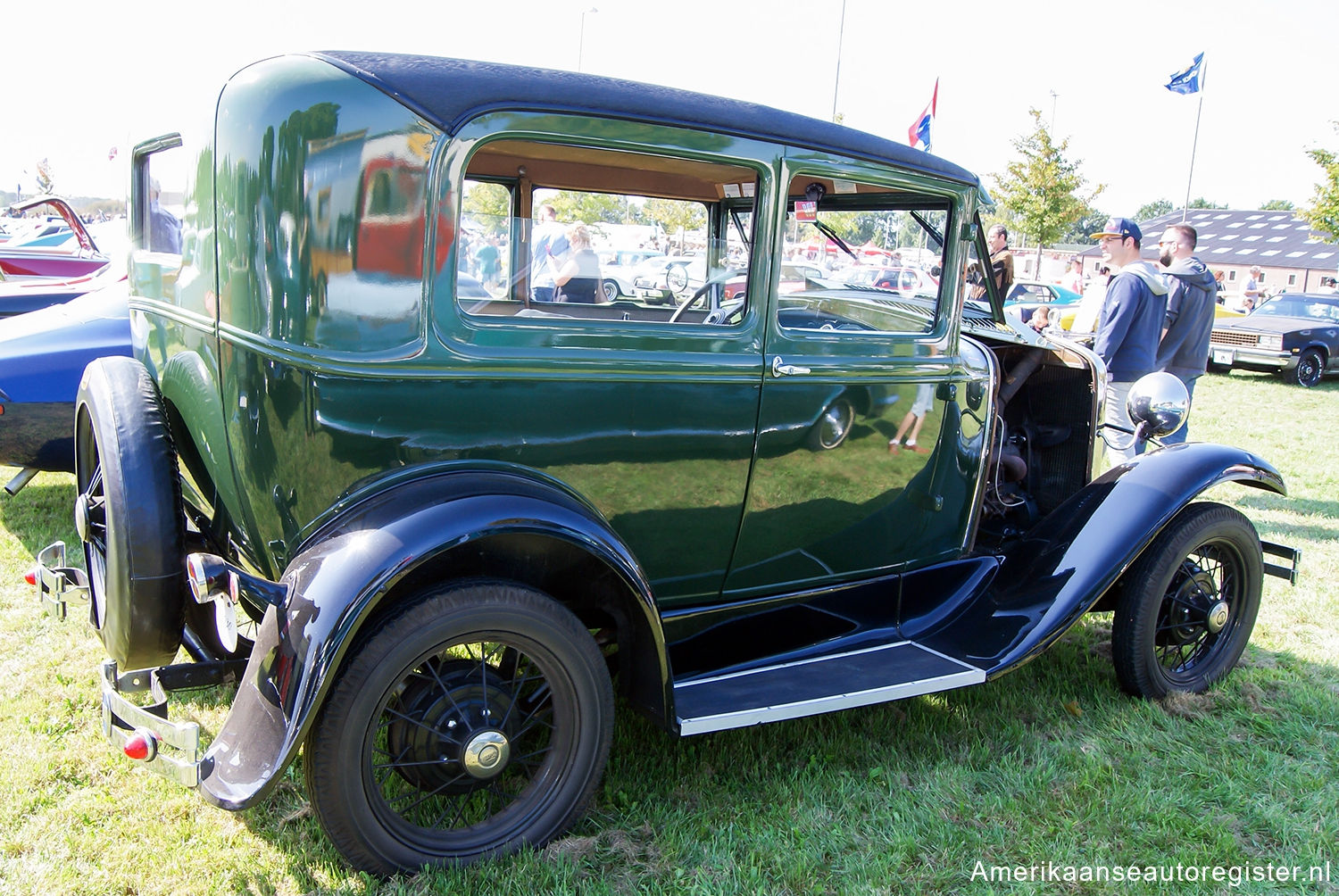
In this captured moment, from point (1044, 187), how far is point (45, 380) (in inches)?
933

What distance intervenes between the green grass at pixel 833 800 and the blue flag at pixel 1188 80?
17.9 meters

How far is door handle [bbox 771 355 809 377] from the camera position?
258cm

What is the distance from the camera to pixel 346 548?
198cm

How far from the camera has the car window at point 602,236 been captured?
7.61 ft

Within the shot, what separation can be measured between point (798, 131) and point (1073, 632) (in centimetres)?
262

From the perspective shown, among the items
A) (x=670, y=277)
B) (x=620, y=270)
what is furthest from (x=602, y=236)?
(x=670, y=277)

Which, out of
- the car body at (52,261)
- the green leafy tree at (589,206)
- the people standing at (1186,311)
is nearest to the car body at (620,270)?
the green leafy tree at (589,206)

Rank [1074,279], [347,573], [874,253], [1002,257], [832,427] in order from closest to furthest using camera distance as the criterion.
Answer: [347,573] < [832,427] < [874,253] < [1002,257] < [1074,279]

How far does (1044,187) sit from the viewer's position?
76.6 feet

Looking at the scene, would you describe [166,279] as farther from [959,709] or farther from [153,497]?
[959,709]

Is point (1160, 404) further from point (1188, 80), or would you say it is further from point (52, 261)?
point (1188, 80)

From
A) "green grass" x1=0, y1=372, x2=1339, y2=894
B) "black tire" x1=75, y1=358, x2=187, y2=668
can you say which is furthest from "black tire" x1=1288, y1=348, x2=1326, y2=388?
"black tire" x1=75, y1=358, x2=187, y2=668

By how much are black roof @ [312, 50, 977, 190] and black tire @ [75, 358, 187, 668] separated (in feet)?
3.52

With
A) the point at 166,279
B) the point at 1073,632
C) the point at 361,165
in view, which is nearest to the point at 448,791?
the point at 361,165
